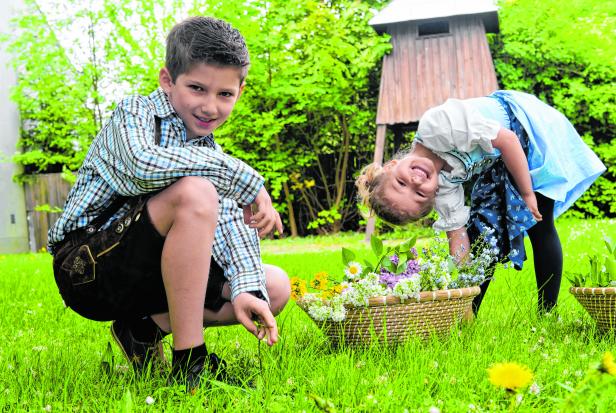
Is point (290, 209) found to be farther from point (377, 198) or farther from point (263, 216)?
point (263, 216)

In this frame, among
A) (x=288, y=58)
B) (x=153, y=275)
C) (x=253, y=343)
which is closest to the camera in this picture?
(x=153, y=275)

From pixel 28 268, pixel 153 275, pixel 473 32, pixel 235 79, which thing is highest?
pixel 473 32

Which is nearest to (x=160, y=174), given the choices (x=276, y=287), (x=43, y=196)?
(x=276, y=287)

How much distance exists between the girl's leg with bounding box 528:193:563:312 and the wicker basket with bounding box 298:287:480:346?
75cm

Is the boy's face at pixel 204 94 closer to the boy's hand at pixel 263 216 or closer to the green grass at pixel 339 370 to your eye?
the boy's hand at pixel 263 216

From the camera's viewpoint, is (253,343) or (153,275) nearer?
(153,275)

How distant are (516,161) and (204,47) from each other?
1354 mm

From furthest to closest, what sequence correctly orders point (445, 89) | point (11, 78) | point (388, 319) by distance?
point (11, 78) → point (445, 89) → point (388, 319)

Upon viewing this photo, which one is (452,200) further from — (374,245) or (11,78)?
(11,78)

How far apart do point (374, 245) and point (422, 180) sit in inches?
13.8

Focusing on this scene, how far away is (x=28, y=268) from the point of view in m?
5.55

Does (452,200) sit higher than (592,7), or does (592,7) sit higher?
(592,7)

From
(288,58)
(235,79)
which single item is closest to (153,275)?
(235,79)

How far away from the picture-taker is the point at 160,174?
170 centimetres
